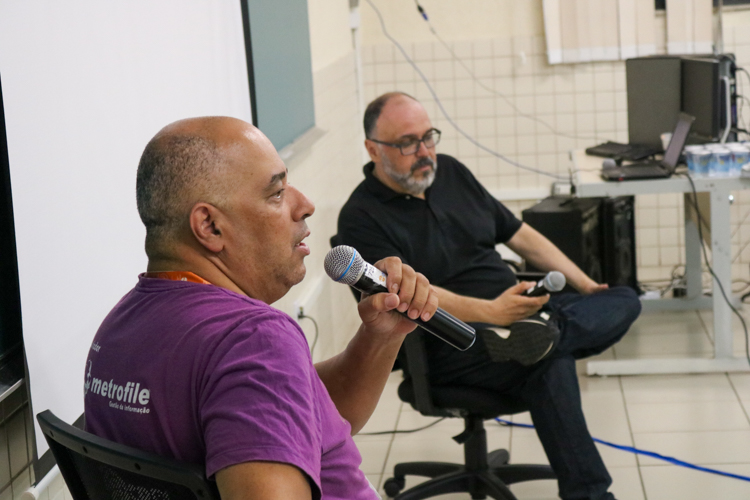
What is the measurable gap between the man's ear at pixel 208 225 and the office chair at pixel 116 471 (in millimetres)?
290

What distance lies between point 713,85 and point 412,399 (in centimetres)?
213

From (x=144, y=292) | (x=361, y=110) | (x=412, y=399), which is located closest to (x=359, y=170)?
(x=361, y=110)

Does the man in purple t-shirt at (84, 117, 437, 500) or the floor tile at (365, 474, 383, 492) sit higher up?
the man in purple t-shirt at (84, 117, 437, 500)

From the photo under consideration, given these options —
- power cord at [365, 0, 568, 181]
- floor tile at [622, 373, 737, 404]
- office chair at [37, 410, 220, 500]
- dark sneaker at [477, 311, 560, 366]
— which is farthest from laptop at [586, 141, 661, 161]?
office chair at [37, 410, 220, 500]

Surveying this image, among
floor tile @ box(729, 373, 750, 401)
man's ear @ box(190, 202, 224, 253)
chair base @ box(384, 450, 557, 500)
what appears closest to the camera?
man's ear @ box(190, 202, 224, 253)

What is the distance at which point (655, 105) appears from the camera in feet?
13.3

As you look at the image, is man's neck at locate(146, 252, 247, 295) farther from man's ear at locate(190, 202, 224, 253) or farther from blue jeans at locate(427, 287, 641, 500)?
blue jeans at locate(427, 287, 641, 500)

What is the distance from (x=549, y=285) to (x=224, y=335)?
155cm

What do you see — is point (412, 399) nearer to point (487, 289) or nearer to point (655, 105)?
point (487, 289)

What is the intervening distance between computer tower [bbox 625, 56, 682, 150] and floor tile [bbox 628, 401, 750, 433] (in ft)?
4.43

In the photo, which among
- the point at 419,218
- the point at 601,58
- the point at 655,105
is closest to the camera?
the point at 419,218

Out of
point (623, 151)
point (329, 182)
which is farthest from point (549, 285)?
point (623, 151)

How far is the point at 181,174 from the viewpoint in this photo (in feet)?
3.66

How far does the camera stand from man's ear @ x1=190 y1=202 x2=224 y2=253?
1.12 m
